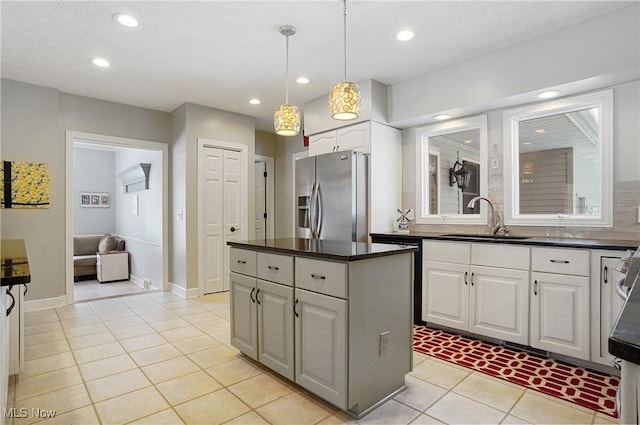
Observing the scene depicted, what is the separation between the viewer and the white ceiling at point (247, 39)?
8.50 feet

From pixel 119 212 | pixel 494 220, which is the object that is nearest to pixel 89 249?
pixel 119 212

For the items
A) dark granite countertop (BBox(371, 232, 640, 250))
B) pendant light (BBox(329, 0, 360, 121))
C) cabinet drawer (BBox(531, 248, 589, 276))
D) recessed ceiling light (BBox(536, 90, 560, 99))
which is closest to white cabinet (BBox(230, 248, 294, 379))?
pendant light (BBox(329, 0, 360, 121))

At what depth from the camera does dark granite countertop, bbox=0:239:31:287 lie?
1.40m

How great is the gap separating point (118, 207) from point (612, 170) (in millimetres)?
8036

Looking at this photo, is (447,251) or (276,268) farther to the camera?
(447,251)

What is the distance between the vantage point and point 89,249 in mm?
6699

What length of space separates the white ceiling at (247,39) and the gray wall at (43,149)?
0.23 m

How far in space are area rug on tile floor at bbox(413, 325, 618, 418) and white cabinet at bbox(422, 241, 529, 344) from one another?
0.14 meters

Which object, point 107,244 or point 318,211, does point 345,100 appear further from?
point 107,244

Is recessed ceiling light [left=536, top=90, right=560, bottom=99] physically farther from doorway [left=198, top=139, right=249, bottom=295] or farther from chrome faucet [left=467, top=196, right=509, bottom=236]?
doorway [left=198, top=139, right=249, bottom=295]

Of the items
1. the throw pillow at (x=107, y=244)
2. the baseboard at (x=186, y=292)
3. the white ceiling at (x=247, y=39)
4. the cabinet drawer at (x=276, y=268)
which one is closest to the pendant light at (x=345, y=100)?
the white ceiling at (x=247, y=39)

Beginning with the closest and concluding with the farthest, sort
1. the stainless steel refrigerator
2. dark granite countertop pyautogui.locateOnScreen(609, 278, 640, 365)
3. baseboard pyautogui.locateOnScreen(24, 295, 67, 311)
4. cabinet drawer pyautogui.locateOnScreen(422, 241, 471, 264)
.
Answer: dark granite countertop pyautogui.locateOnScreen(609, 278, 640, 365) → cabinet drawer pyautogui.locateOnScreen(422, 241, 471, 264) → the stainless steel refrigerator → baseboard pyautogui.locateOnScreen(24, 295, 67, 311)

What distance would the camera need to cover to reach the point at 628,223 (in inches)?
109

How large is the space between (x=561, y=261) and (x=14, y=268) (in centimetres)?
334
